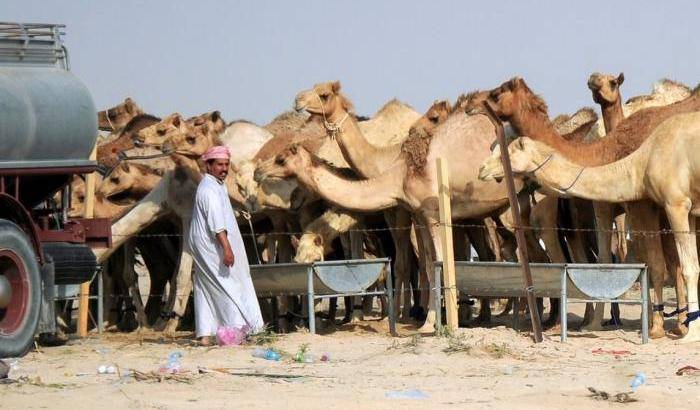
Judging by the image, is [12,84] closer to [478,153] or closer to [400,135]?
[478,153]

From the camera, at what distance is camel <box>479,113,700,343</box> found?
51.2 feet

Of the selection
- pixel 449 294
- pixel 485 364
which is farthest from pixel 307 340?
pixel 485 364

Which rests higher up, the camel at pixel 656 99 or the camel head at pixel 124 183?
the camel at pixel 656 99

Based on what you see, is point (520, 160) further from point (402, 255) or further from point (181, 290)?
point (181, 290)

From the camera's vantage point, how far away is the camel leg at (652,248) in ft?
53.5

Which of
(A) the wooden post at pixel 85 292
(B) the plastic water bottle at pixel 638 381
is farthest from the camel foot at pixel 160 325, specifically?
(B) the plastic water bottle at pixel 638 381

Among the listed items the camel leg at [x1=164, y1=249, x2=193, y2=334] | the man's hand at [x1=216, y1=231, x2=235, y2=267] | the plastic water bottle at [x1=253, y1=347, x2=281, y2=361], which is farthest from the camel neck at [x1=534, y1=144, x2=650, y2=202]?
the camel leg at [x1=164, y1=249, x2=193, y2=334]

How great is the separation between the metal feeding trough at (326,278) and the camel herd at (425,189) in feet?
3.27

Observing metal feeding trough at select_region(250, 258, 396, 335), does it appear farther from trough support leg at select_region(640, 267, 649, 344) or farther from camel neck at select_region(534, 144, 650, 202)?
trough support leg at select_region(640, 267, 649, 344)

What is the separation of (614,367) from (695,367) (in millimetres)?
612

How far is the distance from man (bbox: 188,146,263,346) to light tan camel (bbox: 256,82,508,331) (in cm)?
313

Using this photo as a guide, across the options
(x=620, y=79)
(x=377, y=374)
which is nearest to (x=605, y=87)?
(x=620, y=79)

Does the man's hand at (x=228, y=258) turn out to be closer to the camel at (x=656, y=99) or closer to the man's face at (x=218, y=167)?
the man's face at (x=218, y=167)

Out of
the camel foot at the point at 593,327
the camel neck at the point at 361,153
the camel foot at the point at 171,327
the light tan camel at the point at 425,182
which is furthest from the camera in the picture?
the camel neck at the point at 361,153
